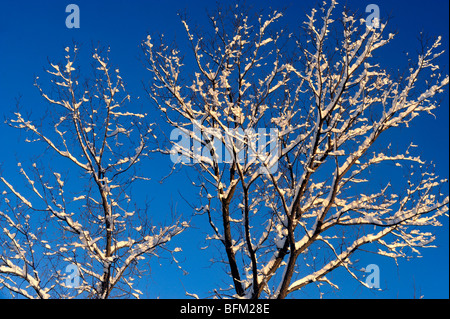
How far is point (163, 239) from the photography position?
9.51 metres

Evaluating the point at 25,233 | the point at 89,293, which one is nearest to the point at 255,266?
the point at 89,293

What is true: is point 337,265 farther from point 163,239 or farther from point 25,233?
point 25,233

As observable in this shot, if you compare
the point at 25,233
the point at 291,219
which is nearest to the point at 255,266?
the point at 291,219

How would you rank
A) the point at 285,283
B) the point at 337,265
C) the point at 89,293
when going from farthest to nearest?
the point at 89,293
the point at 337,265
the point at 285,283

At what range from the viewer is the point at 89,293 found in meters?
10.1

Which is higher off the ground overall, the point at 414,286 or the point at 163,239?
the point at 163,239

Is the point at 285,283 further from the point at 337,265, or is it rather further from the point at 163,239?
the point at 163,239

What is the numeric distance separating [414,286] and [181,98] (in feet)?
20.6

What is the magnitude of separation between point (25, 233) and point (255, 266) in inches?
223
